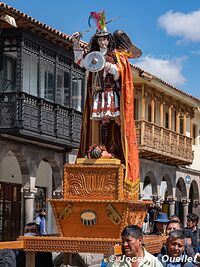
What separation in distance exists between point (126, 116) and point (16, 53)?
1278cm

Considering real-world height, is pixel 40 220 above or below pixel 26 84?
below

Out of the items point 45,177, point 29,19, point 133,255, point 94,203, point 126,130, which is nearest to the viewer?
point 133,255

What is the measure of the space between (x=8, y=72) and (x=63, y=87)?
287 centimetres

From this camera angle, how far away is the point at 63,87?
2294 cm

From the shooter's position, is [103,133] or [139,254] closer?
[139,254]

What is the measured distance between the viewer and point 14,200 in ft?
79.1

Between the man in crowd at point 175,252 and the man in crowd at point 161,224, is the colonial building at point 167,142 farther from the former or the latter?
the man in crowd at point 175,252

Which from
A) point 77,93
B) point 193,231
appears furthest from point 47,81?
point 193,231

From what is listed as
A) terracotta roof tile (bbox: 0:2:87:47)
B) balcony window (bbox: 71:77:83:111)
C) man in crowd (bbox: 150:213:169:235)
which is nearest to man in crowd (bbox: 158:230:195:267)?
man in crowd (bbox: 150:213:169:235)

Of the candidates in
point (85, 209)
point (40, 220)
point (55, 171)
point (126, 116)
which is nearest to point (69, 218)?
point (85, 209)

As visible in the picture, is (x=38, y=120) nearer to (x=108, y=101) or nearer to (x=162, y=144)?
(x=162, y=144)

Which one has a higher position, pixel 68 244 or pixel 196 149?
pixel 196 149

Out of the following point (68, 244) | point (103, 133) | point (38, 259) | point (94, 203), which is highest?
point (103, 133)

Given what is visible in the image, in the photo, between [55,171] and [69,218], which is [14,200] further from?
[69,218]
